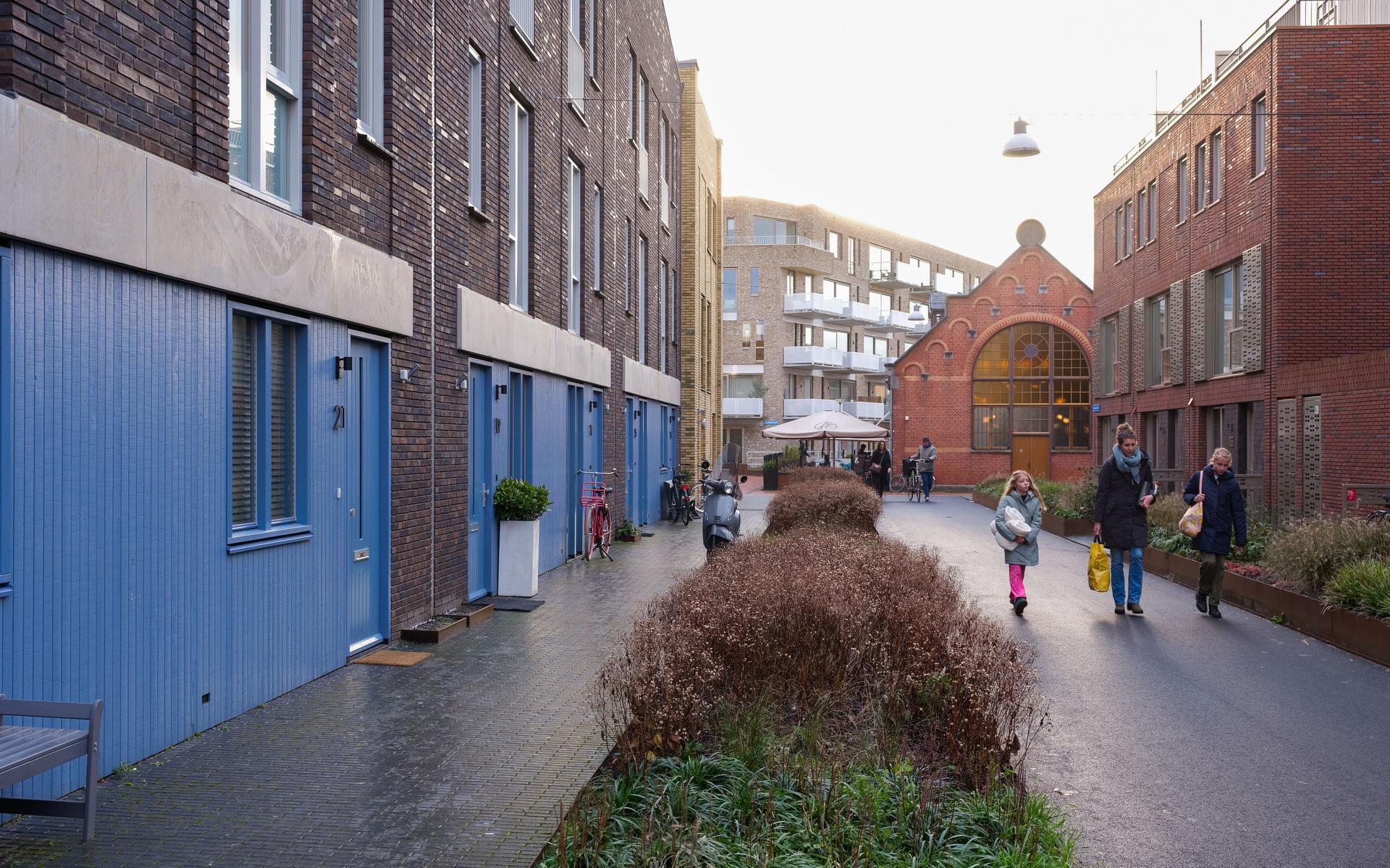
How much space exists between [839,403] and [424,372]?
66.1 meters

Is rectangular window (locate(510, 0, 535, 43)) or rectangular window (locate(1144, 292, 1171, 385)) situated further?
rectangular window (locate(1144, 292, 1171, 385))

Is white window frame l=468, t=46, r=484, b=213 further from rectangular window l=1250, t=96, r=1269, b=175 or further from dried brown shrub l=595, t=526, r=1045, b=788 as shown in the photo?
rectangular window l=1250, t=96, r=1269, b=175

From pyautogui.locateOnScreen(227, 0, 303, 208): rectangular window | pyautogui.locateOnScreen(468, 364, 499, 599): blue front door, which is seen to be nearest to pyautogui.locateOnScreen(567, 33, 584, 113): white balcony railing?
pyautogui.locateOnScreen(468, 364, 499, 599): blue front door

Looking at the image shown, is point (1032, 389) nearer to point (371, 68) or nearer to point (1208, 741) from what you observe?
point (371, 68)

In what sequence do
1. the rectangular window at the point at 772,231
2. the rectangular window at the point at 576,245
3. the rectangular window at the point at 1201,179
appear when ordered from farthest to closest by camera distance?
the rectangular window at the point at 772,231 → the rectangular window at the point at 1201,179 → the rectangular window at the point at 576,245

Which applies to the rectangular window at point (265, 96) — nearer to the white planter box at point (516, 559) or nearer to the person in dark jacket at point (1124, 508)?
the white planter box at point (516, 559)

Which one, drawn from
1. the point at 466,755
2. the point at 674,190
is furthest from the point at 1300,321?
the point at 466,755

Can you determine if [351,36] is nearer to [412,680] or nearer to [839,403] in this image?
[412,680]

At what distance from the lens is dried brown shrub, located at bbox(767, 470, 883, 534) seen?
15.7 m

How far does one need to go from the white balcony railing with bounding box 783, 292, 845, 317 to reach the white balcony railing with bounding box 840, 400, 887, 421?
21.4ft

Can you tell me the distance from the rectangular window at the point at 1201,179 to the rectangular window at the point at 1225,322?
191 cm

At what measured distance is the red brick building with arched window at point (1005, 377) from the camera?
47531mm

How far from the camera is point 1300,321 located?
68.4 feet

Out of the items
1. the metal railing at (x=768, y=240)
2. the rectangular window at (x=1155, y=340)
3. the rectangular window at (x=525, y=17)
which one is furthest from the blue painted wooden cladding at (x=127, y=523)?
the metal railing at (x=768, y=240)
